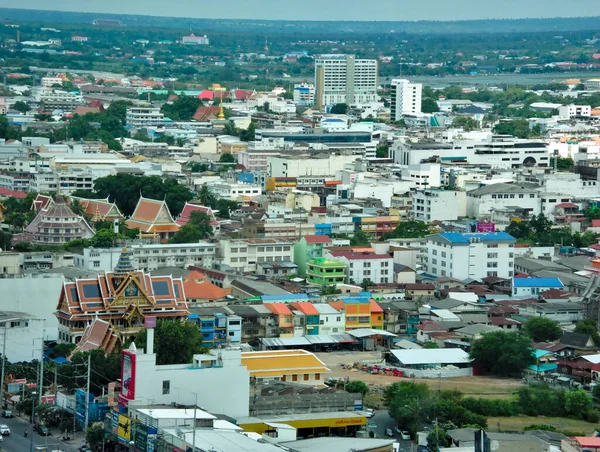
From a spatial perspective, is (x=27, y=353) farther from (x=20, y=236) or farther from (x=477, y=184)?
(x=477, y=184)

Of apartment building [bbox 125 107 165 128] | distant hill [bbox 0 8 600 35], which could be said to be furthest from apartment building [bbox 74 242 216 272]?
distant hill [bbox 0 8 600 35]

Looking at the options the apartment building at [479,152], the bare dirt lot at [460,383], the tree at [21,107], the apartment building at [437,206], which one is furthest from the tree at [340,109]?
the bare dirt lot at [460,383]

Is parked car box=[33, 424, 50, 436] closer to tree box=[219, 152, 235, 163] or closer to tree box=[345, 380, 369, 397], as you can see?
tree box=[345, 380, 369, 397]

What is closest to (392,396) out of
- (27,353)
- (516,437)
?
(516,437)

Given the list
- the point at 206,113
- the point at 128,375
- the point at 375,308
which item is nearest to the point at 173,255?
the point at 375,308

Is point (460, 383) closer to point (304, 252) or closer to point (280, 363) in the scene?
point (280, 363)
